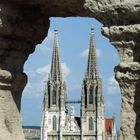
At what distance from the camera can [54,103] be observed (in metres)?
101

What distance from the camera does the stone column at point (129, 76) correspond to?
616 cm

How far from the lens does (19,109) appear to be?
8.33 meters

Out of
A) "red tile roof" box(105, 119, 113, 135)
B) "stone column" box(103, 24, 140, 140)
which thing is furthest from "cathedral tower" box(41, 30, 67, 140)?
"stone column" box(103, 24, 140, 140)

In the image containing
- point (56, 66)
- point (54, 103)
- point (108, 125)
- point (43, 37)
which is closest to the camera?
point (43, 37)

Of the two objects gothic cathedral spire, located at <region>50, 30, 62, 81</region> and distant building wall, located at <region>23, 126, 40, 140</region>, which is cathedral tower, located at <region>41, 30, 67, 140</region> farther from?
distant building wall, located at <region>23, 126, 40, 140</region>

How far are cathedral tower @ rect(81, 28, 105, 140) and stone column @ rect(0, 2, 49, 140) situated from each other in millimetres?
89790

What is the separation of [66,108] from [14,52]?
9570 centimetres

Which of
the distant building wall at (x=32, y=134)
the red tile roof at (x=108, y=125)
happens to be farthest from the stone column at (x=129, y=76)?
the distant building wall at (x=32, y=134)

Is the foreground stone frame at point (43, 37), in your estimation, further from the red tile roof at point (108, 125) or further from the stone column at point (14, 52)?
the red tile roof at point (108, 125)

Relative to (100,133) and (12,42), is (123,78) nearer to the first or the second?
(12,42)

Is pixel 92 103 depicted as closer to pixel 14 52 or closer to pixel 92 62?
pixel 92 62

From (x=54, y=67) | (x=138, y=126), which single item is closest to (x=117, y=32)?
(x=138, y=126)

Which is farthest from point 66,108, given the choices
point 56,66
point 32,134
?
point 32,134

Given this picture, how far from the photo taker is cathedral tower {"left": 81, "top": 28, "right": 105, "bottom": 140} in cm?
9875
